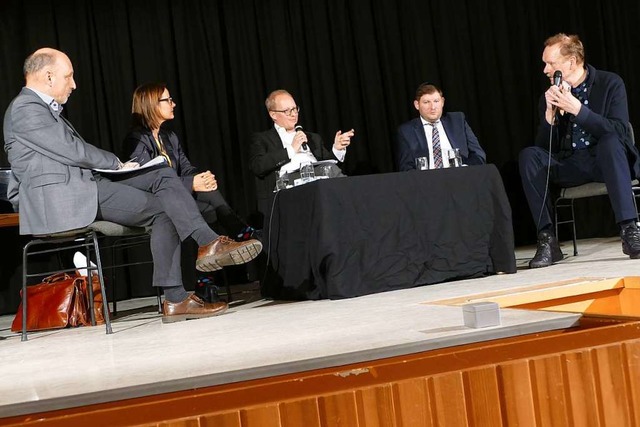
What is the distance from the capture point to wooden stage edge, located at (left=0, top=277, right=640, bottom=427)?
4.71 ft

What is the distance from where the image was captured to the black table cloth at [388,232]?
3.34 metres

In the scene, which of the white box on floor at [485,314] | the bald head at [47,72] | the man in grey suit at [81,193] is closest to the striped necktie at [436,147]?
the man in grey suit at [81,193]

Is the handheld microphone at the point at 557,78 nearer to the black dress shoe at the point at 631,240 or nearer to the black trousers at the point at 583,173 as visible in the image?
the black trousers at the point at 583,173

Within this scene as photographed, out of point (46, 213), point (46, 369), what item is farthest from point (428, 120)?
point (46, 369)

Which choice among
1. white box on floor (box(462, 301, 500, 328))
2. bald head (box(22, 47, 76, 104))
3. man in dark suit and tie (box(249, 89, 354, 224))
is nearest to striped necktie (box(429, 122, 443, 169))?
man in dark suit and tie (box(249, 89, 354, 224))

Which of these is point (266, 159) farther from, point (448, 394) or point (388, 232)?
point (448, 394)

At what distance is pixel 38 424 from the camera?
54.8 inches

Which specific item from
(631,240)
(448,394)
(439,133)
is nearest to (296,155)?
(439,133)

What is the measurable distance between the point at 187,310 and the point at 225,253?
310 millimetres

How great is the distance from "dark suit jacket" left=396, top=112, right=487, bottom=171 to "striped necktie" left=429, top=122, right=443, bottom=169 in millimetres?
47

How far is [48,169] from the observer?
3078 millimetres

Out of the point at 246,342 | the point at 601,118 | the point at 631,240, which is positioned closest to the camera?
the point at 246,342

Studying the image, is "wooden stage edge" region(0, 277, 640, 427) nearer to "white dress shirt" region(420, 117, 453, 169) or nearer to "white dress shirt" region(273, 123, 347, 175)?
"white dress shirt" region(273, 123, 347, 175)

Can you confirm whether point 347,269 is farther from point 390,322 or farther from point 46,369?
point 46,369
